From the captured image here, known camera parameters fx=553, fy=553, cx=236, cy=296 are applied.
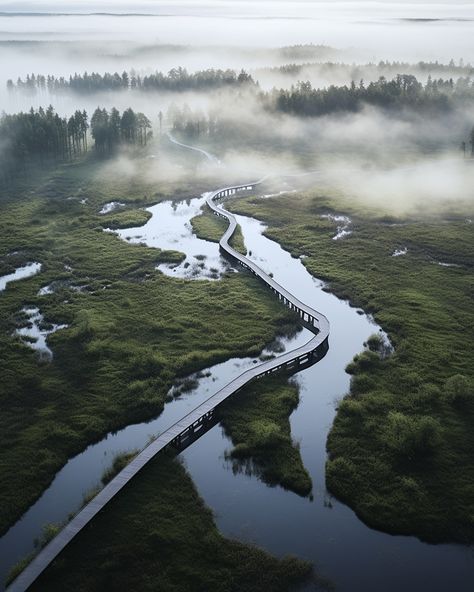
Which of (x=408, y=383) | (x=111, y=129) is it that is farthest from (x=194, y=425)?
(x=111, y=129)

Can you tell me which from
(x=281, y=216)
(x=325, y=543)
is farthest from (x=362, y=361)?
(x=281, y=216)

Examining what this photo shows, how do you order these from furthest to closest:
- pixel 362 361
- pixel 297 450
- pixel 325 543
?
pixel 362 361 < pixel 297 450 < pixel 325 543

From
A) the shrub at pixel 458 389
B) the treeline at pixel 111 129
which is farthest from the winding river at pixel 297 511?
the treeline at pixel 111 129

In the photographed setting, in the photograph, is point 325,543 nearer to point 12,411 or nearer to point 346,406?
point 346,406

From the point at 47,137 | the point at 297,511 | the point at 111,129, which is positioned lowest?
the point at 297,511

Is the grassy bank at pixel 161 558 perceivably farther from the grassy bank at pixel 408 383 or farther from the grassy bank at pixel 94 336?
the grassy bank at pixel 408 383

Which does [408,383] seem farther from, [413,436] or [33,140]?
[33,140]
